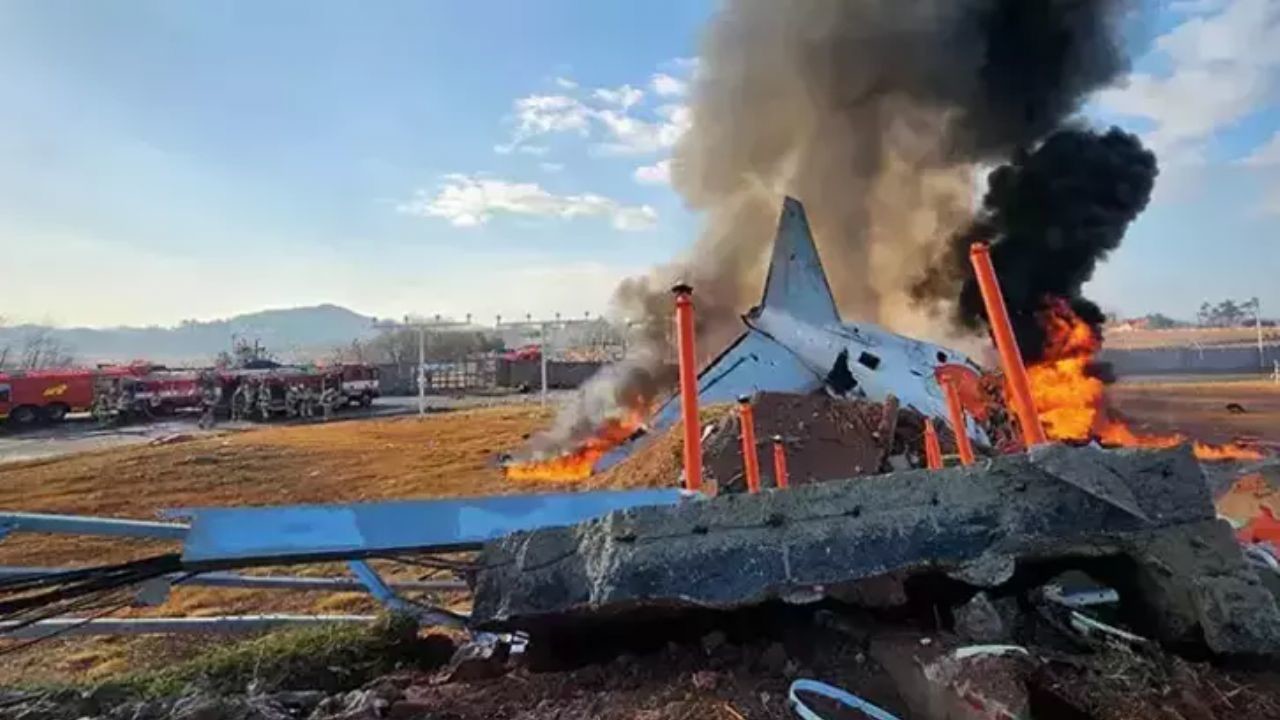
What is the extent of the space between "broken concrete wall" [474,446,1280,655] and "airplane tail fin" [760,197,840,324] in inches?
481

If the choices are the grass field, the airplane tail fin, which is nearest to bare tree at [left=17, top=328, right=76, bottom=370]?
the grass field

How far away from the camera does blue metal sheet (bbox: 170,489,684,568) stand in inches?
124

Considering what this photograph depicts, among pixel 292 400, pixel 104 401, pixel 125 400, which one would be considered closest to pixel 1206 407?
pixel 292 400

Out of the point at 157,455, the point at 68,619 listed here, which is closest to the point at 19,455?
the point at 157,455

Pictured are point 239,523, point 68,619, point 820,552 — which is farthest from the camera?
point 68,619

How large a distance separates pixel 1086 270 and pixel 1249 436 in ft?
18.7

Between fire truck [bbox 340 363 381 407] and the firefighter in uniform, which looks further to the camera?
fire truck [bbox 340 363 381 407]

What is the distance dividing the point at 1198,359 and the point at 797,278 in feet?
168

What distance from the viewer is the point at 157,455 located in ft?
68.7

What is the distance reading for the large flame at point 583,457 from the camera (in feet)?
50.0

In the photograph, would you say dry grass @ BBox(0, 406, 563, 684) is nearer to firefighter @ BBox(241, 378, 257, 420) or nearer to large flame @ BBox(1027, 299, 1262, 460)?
firefighter @ BBox(241, 378, 257, 420)

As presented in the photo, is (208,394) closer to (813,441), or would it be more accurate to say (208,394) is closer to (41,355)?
(813,441)

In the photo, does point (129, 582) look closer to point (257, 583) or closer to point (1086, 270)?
point (257, 583)

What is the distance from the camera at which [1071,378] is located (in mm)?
18250
